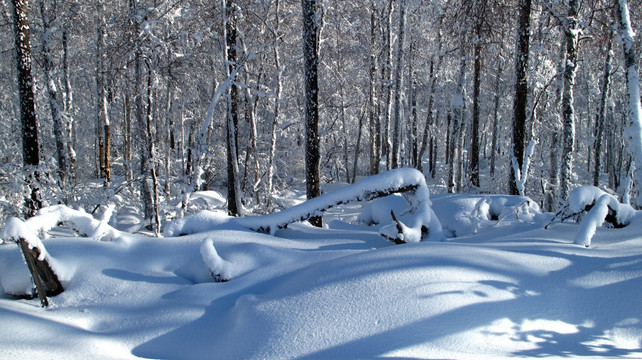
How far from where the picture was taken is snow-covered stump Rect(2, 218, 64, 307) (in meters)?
3.02

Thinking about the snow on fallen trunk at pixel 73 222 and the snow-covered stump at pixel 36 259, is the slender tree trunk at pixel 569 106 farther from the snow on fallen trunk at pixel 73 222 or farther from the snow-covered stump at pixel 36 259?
the snow-covered stump at pixel 36 259

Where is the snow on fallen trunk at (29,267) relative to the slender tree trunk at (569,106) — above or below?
below

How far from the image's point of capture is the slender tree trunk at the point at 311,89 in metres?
7.29

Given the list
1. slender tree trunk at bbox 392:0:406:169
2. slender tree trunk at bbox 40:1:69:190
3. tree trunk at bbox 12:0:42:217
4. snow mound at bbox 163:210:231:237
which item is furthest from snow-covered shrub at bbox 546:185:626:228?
slender tree trunk at bbox 40:1:69:190

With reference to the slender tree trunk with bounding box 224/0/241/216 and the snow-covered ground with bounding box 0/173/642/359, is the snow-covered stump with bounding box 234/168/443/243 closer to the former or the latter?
the snow-covered ground with bounding box 0/173/642/359

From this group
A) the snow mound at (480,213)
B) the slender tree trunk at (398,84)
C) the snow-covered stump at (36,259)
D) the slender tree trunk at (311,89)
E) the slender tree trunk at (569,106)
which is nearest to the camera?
the snow-covered stump at (36,259)

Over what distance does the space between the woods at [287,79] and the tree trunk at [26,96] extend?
3cm

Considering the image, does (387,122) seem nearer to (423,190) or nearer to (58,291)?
(423,190)


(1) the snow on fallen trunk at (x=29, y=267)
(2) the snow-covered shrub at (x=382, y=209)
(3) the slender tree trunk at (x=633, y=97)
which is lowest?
(2) the snow-covered shrub at (x=382, y=209)

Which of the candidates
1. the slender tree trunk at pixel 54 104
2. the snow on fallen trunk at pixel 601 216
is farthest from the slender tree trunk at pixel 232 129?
the snow on fallen trunk at pixel 601 216

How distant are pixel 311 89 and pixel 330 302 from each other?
17.4 feet

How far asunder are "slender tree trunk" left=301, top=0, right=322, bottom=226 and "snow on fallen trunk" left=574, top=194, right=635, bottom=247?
460cm

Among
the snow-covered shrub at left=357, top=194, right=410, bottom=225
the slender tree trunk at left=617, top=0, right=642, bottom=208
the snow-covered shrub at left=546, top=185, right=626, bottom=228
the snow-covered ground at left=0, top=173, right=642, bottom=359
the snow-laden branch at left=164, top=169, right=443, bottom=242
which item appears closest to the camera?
the snow-covered ground at left=0, top=173, right=642, bottom=359

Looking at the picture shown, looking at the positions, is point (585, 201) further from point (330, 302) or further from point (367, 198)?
point (330, 302)
